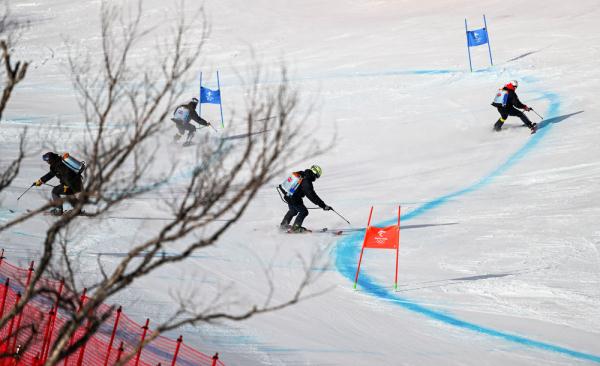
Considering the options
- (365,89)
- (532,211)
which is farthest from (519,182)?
(365,89)

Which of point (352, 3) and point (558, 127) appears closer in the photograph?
point (558, 127)

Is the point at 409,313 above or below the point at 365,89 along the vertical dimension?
below

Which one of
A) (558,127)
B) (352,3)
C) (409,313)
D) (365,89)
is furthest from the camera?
(352,3)

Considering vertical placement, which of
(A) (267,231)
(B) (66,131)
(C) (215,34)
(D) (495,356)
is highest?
(C) (215,34)

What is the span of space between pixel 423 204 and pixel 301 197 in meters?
3.04

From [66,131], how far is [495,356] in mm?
17838

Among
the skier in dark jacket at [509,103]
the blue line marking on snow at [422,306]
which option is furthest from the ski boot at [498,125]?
the blue line marking on snow at [422,306]

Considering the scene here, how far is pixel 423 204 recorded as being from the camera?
54.3 feet

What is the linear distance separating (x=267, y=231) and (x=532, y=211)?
16.4 feet

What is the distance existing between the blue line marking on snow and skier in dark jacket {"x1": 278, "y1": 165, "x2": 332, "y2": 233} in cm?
86

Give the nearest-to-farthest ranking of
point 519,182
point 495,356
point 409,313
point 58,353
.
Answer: point 58,353 → point 495,356 → point 409,313 → point 519,182

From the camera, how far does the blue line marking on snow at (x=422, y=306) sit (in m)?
9.83

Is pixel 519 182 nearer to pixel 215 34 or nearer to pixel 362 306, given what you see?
pixel 362 306

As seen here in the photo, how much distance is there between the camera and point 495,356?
9523 mm
